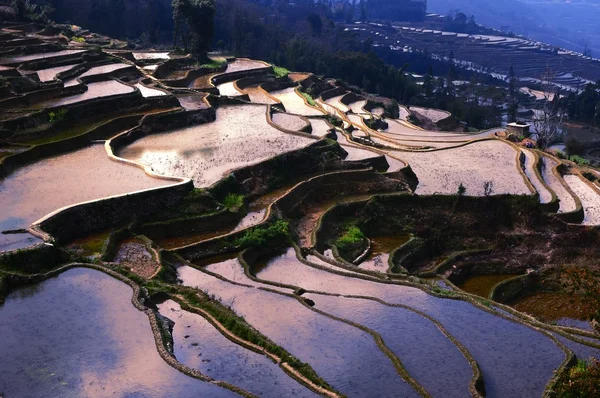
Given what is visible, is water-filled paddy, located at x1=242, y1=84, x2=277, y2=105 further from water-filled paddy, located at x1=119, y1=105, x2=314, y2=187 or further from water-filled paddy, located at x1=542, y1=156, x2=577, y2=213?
water-filled paddy, located at x1=542, y1=156, x2=577, y2=213

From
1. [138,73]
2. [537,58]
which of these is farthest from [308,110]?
[537,58]

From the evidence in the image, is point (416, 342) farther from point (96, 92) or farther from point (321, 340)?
point (96, 92)

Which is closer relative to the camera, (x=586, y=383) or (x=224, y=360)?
(x=586, y=383)

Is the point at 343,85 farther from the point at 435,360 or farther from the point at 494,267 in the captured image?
the point at 435,360

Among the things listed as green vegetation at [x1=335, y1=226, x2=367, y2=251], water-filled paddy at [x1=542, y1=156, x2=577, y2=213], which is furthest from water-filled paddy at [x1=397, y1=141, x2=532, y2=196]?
green vegetation at [x1=335, y1=226, x2=367, y2=251]

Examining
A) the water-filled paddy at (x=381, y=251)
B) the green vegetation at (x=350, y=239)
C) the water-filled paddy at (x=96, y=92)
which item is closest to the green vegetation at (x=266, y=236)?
the green vegetation at (x=350, y=239)

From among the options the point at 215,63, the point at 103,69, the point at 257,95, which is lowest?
the point at 257,95

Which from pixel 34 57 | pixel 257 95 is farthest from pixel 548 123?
pixel 34 57
